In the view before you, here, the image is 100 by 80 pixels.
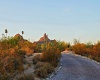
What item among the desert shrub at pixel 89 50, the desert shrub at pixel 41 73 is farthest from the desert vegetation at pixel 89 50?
the desert shrub at pixel 41 73

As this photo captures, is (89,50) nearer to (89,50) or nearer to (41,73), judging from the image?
(89,50)

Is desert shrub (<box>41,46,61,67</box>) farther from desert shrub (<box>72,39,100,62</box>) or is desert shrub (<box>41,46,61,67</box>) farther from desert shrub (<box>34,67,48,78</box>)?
desert shrub (<box>72,39,100,62</box>)

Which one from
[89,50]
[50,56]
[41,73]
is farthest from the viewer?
[89,50]

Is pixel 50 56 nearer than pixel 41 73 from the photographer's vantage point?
No

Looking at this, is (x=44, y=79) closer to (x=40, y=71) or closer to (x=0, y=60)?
(x=40, y=71)

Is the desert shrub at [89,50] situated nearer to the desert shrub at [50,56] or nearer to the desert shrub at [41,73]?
the desert shrub at [50,56]

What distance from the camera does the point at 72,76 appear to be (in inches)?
891

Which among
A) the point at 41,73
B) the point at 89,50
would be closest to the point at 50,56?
the point at 41,73

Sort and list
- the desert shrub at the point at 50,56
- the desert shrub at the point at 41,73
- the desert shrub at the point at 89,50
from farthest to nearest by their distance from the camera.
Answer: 1. the desert shrub at the point at 89,50
2. the desert shrub at the point at 50,56
3. the desert shrub at the point at 41,73

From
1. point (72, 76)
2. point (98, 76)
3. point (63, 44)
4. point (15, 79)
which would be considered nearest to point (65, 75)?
point (72, 76)

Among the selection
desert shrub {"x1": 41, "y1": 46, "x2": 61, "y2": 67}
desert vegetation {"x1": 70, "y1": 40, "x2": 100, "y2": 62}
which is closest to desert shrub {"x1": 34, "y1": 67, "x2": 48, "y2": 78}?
desert shrub {"x1": 41, "y1": 46, "x2": 61, "y2": 67}

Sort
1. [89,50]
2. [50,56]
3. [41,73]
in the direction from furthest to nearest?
1. [89,50]
2. [50,56]
3. [41,73]

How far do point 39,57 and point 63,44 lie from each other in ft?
122

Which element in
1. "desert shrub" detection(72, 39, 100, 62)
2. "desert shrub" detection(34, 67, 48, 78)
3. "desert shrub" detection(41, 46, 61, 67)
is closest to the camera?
"desert shrub" detection(34, 67, 48, 78)
